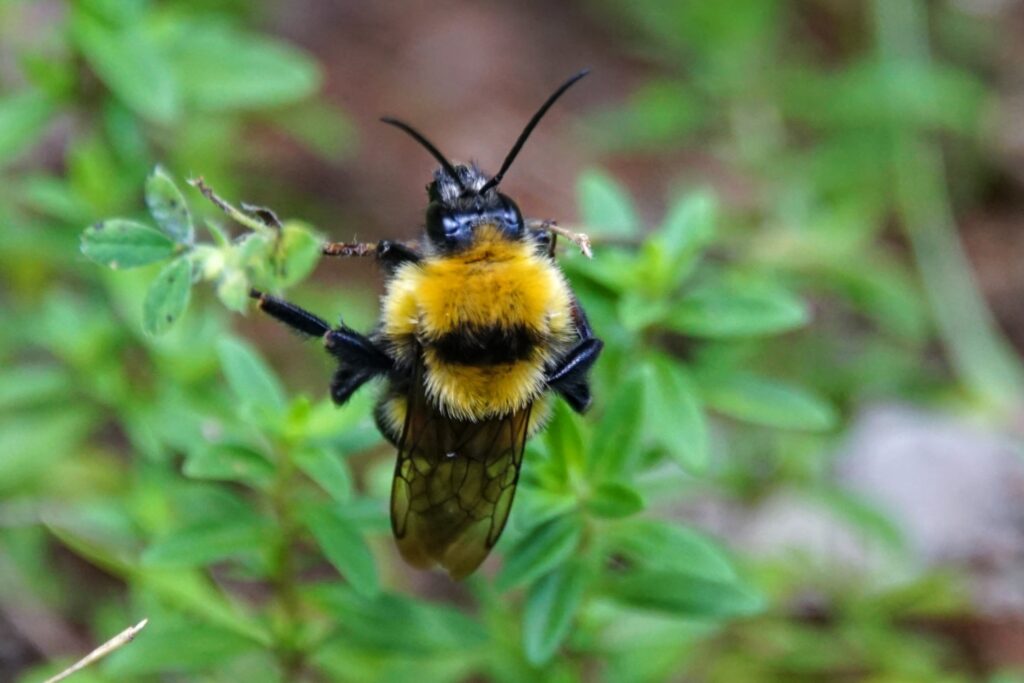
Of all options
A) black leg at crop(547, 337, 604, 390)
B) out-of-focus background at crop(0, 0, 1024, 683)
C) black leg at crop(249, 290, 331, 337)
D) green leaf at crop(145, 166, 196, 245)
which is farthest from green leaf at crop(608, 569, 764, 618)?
green leaf at crop(145, 166, 196, 245)

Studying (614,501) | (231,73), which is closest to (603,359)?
(614,501)

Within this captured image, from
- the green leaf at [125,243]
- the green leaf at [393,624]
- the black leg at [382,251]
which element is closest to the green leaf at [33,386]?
the green leaf at [393,624]

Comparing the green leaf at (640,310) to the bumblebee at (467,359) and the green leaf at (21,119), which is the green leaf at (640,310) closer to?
the bumblebee at (467,359)

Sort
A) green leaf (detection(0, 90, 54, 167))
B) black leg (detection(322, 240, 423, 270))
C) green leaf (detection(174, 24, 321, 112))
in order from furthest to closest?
green leaf (detection(174, 24, 321, 112)), green leaf (detection(0, 90, 54, 167)), black leg (detection(322, 240, 423, 270))

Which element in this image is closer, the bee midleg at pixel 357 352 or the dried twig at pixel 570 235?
the dried twig at pixel 570 235

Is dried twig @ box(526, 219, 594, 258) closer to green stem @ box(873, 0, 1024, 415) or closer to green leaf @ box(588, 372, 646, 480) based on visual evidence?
green leaf @ box(588, 372, 646, 480)
